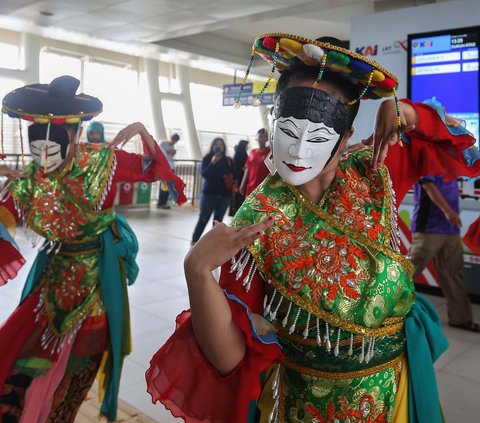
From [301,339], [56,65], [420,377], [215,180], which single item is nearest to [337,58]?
[301,339]

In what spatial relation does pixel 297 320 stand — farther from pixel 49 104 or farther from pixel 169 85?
pixel 169 85

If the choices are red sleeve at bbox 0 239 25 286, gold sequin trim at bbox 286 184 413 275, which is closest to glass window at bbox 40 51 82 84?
red sleeve at bbox 0 239 25 286

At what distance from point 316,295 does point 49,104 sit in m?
1.48

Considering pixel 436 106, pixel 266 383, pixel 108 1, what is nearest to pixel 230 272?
pixel 266 383

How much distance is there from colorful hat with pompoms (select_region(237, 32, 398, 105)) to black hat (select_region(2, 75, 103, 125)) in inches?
46.5

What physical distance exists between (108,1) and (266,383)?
630 cm

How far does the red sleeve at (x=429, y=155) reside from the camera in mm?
1375

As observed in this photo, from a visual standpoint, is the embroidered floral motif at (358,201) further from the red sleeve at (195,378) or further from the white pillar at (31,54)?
the white pillar at (31,54)

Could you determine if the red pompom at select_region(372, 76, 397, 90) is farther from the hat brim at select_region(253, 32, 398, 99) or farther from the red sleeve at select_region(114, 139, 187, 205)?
the red sleeve at select_region(114, 139, 187, 205)

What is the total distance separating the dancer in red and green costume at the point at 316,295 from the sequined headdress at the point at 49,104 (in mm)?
1186

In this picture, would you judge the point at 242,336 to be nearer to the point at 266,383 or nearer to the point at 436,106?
the point at 266,383

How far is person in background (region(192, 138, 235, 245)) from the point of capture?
6.28 m

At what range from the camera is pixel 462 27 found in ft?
14.9

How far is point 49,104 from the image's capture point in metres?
2.12
